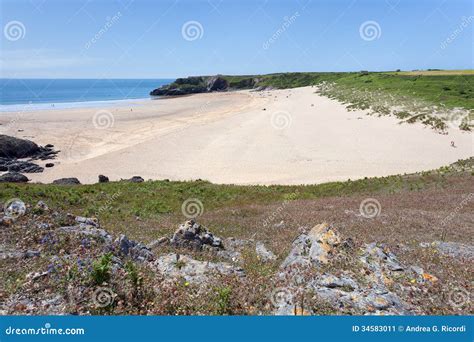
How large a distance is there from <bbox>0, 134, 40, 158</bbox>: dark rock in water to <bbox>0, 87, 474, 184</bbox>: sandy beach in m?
4.20

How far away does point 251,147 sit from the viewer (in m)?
50.9

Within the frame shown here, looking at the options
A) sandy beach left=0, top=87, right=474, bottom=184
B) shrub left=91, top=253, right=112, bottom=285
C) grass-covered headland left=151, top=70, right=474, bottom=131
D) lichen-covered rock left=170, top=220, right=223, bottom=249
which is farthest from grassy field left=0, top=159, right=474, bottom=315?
grass-covered headland left=151, top=70, right=474, bottom=131

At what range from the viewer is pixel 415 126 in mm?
57875

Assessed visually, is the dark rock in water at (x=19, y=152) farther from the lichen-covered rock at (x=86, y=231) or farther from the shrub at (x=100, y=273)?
the shrub at (x=100, y=273)

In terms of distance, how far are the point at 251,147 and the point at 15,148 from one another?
32.6 meters

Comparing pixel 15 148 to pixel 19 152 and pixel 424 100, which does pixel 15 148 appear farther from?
pixel 424 100

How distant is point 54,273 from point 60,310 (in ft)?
4.98

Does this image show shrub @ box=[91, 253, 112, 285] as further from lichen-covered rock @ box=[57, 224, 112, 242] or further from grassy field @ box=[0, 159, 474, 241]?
grassy field @ box=[0, 159, 474, 241]

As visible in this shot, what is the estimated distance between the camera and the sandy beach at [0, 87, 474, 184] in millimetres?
40062

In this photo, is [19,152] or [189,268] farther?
[19,152]

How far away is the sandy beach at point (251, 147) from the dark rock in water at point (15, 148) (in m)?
4.20

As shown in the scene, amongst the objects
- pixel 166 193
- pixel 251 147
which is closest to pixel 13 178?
pixel 166 193

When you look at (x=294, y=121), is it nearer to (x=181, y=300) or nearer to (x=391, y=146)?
(x=391, y=146)

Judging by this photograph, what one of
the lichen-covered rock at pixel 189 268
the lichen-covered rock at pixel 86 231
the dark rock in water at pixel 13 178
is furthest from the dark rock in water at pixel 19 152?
the lichen-covered rock at pixel 189 268
